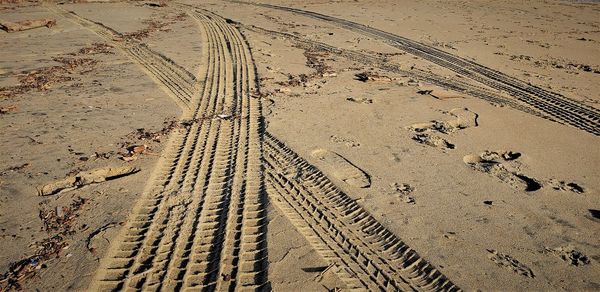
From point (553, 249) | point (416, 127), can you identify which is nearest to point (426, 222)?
point (553, 249)

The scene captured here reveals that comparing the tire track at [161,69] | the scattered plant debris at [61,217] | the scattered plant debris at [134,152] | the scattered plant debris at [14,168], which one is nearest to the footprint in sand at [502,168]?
the scattered plant debris at [134,152]

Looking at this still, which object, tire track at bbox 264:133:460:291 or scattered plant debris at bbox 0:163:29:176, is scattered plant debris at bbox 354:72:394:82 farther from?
scattered plant debris at bbox 0:163:29:176

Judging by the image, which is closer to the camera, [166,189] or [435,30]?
[166,189]

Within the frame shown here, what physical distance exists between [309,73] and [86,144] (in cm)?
504

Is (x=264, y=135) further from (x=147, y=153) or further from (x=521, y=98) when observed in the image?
(x=521, y=98)

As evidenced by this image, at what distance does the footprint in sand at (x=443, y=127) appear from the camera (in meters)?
5.50

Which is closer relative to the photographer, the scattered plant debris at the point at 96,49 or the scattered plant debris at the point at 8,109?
the scattered plant debris at the point at 8,109

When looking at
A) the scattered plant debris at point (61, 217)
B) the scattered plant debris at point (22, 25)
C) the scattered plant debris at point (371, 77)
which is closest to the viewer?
the scattered plant debris at point (61, 217)

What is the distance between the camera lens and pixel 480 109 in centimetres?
677

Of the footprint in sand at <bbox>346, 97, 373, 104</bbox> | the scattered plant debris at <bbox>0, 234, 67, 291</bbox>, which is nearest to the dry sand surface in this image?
the scattered plant debris at <bbox>0, 234, 67, 291</bbox>

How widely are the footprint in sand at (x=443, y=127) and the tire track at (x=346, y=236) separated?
2.02m

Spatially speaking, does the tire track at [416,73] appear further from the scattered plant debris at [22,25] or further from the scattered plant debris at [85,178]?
the scattered plant debris at [22,25]

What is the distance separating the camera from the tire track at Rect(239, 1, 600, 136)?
21.4ft

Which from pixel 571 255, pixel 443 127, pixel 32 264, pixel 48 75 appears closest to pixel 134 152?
pixel 32 264
